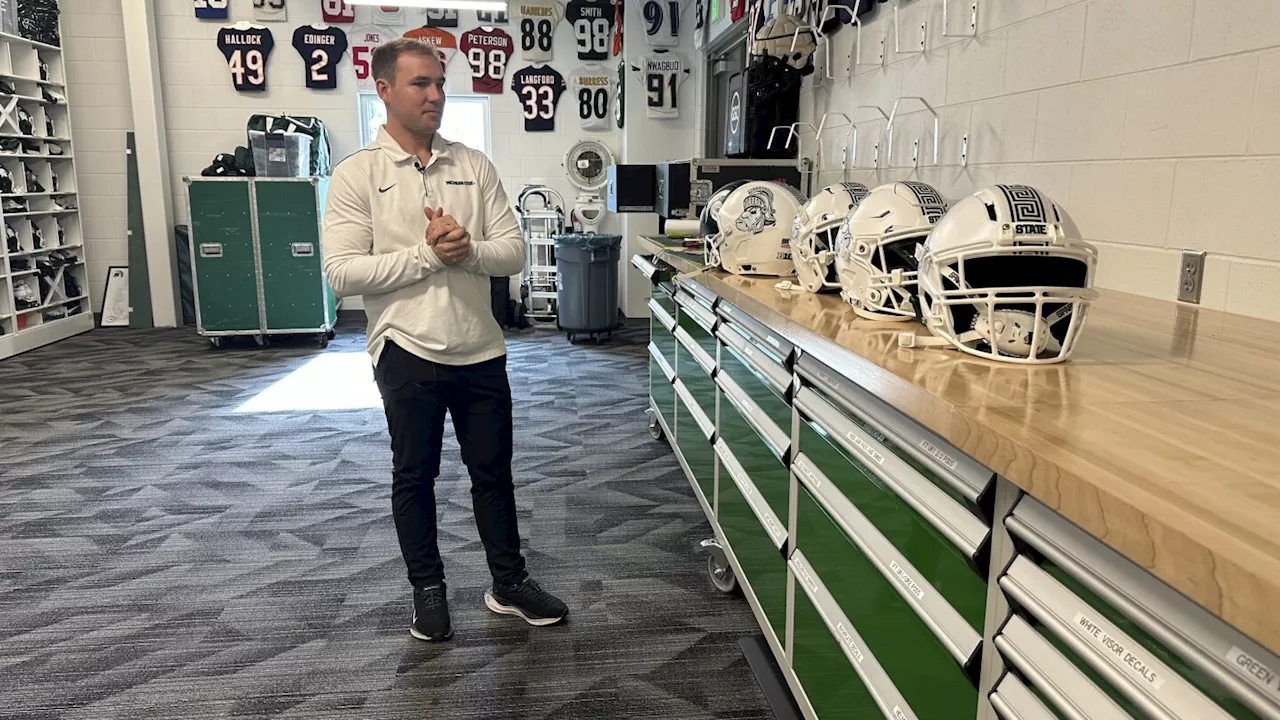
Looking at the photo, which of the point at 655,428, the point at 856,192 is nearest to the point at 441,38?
the point at 655,428

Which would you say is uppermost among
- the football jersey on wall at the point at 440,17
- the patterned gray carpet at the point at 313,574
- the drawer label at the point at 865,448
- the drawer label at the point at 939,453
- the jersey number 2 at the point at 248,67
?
the football jersey on wall at the point at 440,17

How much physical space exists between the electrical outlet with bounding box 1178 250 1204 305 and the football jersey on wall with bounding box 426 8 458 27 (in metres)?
7.19

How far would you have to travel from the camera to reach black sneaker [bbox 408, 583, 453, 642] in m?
2.46

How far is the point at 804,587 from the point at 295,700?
136cm

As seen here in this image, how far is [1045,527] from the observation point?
0.96 metres

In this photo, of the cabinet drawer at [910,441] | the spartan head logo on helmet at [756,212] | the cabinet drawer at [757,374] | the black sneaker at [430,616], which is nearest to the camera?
the cabinet drawer at [910,441]

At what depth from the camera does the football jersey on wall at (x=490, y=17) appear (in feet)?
26.0

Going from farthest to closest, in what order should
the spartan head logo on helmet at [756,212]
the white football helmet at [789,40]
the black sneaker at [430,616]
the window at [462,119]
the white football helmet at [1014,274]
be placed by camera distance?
1. the window at [462,119]
2. the white football helmet at [789,40]
3. the spartan head logo on helmet at [756,212]
4. the black sneaker at [430,616]
5. the white football helmet at [1014,274]

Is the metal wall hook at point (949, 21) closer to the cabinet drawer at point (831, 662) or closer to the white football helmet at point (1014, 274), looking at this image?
the white football helmet at point (1014, 274)

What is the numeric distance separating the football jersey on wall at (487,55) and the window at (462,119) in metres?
0.14

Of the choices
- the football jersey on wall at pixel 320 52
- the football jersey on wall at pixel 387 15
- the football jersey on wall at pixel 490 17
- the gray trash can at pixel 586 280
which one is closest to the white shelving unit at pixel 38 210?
the football jersey on wall at pixel 320 52

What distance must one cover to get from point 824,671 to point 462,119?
7.45 m

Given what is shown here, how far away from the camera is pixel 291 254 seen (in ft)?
22.4

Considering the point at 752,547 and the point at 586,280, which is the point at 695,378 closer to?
the point at 752,547
